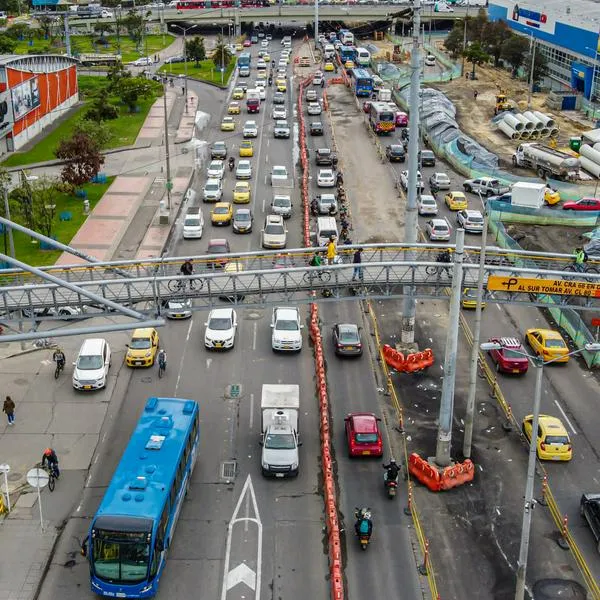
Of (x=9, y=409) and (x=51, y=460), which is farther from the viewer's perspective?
(x=9, y=409)

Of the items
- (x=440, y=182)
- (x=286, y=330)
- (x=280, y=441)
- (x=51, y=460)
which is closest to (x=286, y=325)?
(x=286, y=330)

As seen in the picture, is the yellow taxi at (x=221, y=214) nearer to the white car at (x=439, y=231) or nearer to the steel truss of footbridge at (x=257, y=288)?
the white car at (x=439, y=231)

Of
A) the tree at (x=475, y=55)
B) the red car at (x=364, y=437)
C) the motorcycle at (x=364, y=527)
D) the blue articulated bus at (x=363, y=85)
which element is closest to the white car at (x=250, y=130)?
the blue articulated bus at (x=363, y=85)

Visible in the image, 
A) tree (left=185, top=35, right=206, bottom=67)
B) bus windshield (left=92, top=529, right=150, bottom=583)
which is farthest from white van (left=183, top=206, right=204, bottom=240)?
tree (left=185, top=35, right=206, bottom=67)

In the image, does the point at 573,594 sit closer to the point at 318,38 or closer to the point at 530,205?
the point at 530,205

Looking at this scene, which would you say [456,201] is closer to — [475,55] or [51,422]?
[51,422]
